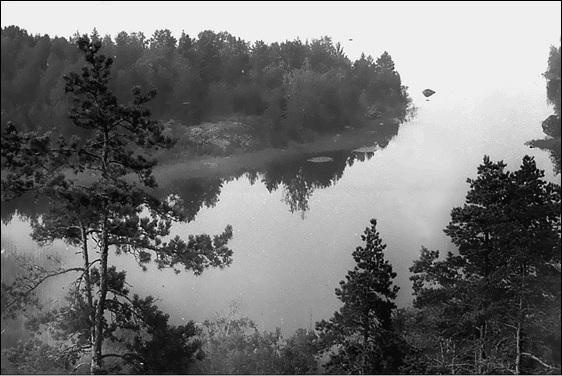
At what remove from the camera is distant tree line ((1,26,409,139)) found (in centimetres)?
4531

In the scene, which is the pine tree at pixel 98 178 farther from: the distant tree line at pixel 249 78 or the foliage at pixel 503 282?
the distant tree line at pixel 249 78

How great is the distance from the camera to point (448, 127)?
60.3 meters

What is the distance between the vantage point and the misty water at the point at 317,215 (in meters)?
22.0

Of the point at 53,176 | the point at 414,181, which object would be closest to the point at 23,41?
the point at 53,176

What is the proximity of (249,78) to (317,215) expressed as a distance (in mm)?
29660

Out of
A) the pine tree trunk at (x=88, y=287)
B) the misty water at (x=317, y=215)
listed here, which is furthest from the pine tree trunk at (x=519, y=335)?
the misty water at (x=317, y=215)

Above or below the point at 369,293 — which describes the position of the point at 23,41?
above

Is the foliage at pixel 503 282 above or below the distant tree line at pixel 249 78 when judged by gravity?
below

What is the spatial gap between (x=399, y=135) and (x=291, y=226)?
35743mm

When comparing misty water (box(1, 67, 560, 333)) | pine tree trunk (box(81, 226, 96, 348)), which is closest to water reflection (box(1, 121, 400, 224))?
misty water (box(1, 67, 560, 333))

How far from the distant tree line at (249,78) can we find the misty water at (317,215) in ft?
22.1

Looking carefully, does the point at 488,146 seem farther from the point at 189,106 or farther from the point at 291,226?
the point at 189,106

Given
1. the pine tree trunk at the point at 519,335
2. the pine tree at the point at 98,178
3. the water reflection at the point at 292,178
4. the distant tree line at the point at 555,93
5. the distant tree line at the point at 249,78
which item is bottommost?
the pine tree trunk at the point at 519,335

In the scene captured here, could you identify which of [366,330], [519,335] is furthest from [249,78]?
[519,335]
